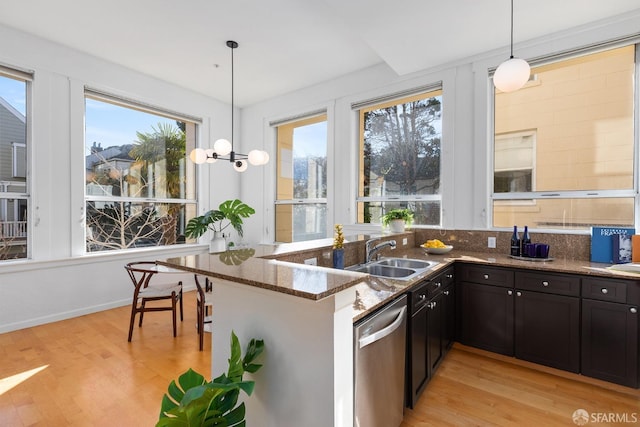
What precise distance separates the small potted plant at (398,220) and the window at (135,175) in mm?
3229

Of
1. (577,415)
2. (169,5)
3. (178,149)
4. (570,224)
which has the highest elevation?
(169,5)

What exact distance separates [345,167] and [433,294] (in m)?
2.52

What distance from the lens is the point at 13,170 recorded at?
3.35 meters

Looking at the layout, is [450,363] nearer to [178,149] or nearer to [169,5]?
[169,5]

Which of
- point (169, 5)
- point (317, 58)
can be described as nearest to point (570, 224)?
point (317, 58)

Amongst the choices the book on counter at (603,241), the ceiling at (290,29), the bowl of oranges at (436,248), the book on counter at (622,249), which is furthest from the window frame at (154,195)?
the book on counter at (622,249)

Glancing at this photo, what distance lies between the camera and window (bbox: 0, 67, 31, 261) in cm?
329

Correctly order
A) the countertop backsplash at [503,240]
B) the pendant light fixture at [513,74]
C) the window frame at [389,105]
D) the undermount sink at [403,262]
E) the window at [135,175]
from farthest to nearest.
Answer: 1. the window at [135,175]
2. the window frame at [389,105]
3. the countertop backsplash at [503,240]
4. the undermount sink at [403,262]
5. the pendant light fixture at [513,74]

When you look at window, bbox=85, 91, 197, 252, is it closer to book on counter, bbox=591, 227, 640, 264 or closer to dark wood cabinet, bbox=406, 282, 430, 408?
dark wood cabinet, bbox=406, 282, 430, 408

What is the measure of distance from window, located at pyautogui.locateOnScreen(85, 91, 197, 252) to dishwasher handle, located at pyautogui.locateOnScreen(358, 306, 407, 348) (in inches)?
161

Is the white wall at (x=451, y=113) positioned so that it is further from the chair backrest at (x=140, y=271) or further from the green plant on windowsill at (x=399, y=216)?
the chair backrest at (x=140, y=271)

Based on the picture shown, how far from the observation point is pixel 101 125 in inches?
160

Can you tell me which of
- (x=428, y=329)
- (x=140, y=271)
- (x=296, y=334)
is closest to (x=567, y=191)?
(x=428, y=329)

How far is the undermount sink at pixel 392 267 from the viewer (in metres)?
2.43
